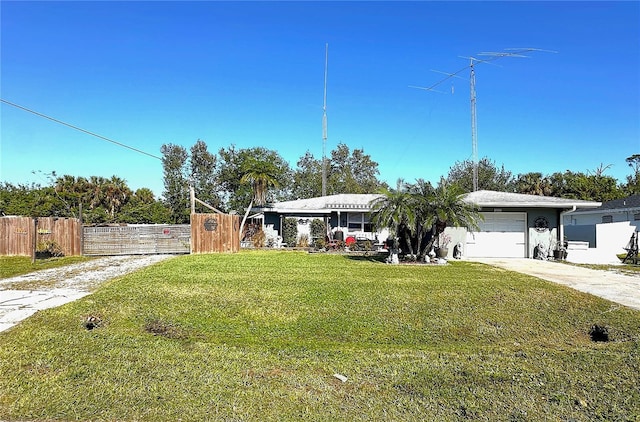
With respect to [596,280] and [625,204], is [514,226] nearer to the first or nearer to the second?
[596,280]

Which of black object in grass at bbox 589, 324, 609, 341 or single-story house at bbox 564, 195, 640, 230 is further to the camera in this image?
single-story house at bbox 564, 195, 640, 230

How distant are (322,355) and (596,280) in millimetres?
9315

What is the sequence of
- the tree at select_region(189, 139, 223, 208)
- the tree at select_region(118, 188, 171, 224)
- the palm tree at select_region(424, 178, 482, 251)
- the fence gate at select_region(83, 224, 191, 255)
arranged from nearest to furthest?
the palm tree at select_region(424, 178, 482, 251), the fence gate at select_region(83, 224, 191, 255), the tree at select_region(118, 188, 171, 224), the tree at select_region(189, 139, 223, 208)

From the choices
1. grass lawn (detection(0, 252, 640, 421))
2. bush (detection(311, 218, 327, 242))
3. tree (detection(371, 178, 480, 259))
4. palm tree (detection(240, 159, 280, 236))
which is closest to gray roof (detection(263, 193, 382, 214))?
bush (detection(311, 218, 327, 242))

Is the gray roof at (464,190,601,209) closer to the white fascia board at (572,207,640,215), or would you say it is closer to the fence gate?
the white fascia board at (572,207,640,215)

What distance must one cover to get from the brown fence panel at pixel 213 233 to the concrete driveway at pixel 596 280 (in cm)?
1143

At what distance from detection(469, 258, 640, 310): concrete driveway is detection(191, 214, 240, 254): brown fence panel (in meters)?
11.4

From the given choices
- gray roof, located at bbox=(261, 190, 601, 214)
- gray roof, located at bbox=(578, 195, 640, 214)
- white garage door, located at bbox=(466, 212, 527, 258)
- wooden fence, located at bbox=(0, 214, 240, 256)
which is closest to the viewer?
gray roof, located at bbox=(261, 190, 601, 214)

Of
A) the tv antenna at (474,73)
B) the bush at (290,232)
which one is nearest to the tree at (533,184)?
the tv antenna at (474,73)

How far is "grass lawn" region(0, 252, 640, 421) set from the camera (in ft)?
11.8

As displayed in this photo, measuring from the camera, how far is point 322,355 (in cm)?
492

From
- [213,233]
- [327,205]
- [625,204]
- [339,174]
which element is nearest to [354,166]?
[339,174]

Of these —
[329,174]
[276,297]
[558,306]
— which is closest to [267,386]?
[276,297]

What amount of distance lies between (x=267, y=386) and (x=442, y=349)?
100 inches
